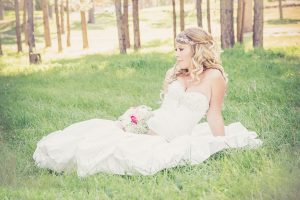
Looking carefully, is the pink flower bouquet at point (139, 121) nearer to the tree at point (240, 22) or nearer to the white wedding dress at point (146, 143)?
the white wedding dress at point (146, 143)

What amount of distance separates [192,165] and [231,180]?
926 mm

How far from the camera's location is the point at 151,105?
10398 millimetres

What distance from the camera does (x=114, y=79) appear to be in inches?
560

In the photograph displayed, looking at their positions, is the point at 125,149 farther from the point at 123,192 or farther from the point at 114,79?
the point at 114,79

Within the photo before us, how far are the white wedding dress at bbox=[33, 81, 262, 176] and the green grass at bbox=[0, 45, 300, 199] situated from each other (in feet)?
0.45

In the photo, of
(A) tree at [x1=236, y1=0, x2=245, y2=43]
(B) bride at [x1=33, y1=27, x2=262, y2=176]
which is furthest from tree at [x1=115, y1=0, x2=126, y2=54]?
(B) bride at [x1=33, y1=27, x2=262, y2=176]

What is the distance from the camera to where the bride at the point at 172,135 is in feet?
18.9

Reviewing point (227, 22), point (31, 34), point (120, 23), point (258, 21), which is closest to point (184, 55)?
point (227, 22)

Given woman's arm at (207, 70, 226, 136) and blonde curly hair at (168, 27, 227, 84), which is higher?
blonde curly hair at (168, 27, 227, 84)

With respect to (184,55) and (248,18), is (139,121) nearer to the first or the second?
(184,55)

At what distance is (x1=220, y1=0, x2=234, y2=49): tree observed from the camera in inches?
715

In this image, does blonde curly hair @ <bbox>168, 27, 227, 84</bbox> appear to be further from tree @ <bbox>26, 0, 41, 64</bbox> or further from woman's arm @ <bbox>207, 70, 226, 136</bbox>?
tree @ <bbox>26, 0, 41, 64</bbox>

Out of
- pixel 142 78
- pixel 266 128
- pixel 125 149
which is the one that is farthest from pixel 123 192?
pixel 142 78

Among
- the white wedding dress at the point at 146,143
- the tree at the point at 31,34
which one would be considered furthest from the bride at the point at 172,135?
the tree at the point at 31,34
